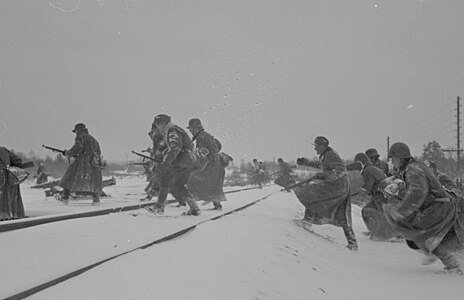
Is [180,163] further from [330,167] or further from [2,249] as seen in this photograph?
[2,249]

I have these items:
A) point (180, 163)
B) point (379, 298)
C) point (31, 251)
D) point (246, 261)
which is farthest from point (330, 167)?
point (31, 251)

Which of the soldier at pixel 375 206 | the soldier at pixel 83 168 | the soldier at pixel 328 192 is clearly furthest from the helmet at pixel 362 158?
the soldier at pixel 83 168

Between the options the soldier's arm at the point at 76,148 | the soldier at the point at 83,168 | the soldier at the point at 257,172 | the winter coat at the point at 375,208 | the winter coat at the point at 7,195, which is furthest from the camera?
the soldier at the point at 257,172

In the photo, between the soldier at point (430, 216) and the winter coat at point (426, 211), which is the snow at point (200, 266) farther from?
the winter coat at point (426, 211)

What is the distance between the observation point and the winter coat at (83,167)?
39.1 ft

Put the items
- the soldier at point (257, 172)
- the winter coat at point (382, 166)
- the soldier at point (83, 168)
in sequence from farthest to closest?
the soldier at point (257, 172), the soldier at point (83, 168), the winter coat at point (382, 166)

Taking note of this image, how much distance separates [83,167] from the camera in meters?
12.1

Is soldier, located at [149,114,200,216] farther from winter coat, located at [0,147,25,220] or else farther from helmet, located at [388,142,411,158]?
helmet, located at [388,142,411,158]

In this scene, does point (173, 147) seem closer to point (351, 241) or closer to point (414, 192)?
point (351, 241)

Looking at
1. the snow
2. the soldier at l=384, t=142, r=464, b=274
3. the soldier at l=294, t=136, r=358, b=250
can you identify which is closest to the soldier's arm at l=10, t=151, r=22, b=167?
the snow

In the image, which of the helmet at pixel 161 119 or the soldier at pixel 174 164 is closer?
the soldier at pixel 174 164

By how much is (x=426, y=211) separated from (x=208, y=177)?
589cm

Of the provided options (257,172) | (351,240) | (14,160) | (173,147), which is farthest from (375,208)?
(257,172)

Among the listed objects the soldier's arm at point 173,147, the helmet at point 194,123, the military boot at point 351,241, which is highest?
the helmet at point 194,123
